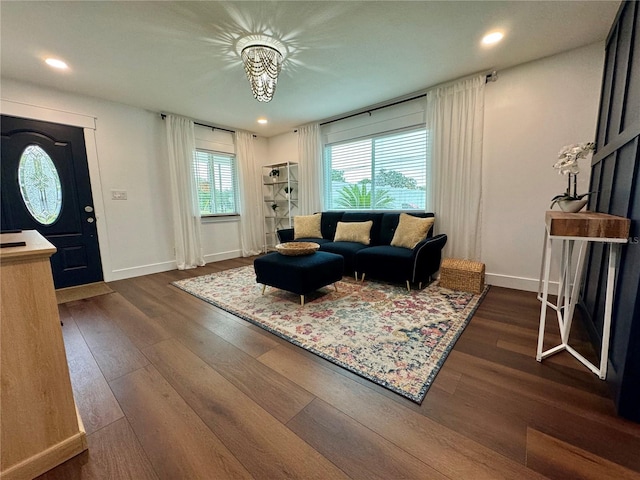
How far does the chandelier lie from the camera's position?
Answer: 2.30m

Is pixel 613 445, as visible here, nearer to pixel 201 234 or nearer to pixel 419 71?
pixel 419 71

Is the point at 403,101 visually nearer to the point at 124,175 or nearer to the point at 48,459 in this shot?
the point at 124,175

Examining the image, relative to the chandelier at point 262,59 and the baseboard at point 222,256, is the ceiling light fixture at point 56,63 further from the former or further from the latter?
the baseboard at point 222,256

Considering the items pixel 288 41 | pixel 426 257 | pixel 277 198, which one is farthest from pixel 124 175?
pixel 426 257

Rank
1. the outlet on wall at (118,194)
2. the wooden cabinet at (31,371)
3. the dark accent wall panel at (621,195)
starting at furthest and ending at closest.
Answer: the outlet on wall at (118,194) < the dark accent wall panel at (621,195) < the wooden cabinet at (31,371)

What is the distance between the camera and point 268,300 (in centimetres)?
286

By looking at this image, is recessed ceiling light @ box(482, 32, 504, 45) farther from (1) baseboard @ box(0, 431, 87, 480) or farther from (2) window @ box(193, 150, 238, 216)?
(2) window @ box(193, 150, 238, 216)

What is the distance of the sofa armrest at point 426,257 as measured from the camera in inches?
115

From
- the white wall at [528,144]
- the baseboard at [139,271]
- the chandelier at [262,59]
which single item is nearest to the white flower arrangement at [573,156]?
the white wall at [528,144]

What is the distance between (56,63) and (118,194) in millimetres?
1627

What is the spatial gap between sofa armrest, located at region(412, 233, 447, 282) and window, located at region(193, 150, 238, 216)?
12.3ft

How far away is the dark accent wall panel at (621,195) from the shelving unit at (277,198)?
171 inches

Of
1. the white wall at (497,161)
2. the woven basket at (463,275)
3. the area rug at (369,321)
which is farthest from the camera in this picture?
the woven basket at (463,275)

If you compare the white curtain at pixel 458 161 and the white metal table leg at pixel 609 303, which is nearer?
the white metal table leg at pixel 609 303
